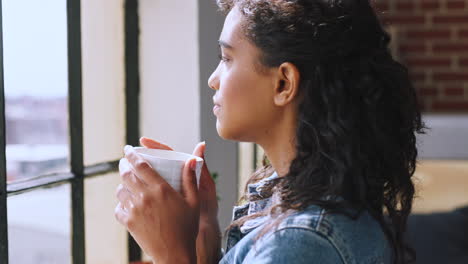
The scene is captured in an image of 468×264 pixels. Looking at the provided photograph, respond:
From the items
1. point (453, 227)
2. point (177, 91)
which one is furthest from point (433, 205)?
point (177, 91)

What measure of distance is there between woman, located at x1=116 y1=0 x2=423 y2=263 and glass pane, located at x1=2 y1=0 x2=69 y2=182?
0.37m

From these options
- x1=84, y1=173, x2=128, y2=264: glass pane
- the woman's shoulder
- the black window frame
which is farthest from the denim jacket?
x1=84, y1=173, x2=128, y2=264: glass pane

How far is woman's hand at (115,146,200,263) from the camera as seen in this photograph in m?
0.75

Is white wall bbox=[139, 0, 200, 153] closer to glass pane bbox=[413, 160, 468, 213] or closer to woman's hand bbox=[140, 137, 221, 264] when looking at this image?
woman's hand bbox=[140, 137, 221, 264]

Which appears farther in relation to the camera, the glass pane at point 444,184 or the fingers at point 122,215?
the glass pane at point 444,184

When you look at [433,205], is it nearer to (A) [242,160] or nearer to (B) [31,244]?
(A) [242,160]

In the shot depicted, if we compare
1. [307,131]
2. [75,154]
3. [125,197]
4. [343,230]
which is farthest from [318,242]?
[75,154]

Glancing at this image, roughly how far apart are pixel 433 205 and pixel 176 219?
77.9 inches

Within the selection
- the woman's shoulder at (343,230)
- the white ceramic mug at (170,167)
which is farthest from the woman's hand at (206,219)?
the woman's shoulder at (343,230)

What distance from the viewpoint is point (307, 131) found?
752 mm

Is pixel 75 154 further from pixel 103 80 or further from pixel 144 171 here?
pixel 144 171

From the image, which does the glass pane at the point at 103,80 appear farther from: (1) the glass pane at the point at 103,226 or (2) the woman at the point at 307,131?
(2) the woman at the point at 307,131

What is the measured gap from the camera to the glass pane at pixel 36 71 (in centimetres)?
104

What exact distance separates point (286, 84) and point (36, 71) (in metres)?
0.63
